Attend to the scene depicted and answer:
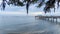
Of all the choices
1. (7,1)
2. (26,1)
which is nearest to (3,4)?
(7,1)

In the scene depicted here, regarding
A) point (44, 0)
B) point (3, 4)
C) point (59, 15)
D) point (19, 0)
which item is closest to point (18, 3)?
point (19, 0)

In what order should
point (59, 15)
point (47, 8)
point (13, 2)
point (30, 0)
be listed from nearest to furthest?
point (30, 0), point (13, 2), point (47, 8), point (59, 15)

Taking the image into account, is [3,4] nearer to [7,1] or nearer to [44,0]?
[7,1]

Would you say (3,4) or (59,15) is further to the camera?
(59,15)

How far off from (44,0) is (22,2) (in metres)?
0.25

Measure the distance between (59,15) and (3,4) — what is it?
11.3 metres

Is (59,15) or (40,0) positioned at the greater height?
(40,0)

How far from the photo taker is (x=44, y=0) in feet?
6.86

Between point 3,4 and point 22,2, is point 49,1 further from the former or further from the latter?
point 3,4

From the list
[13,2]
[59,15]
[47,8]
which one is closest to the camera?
[13,2]

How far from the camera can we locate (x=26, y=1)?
1.99 meters

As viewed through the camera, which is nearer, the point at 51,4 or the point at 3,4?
the point at 3,4

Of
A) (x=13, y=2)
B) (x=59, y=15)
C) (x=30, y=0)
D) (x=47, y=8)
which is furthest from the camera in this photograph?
(x=59, y=15)

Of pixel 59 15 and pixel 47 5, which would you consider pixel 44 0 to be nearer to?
pixel 47 5
